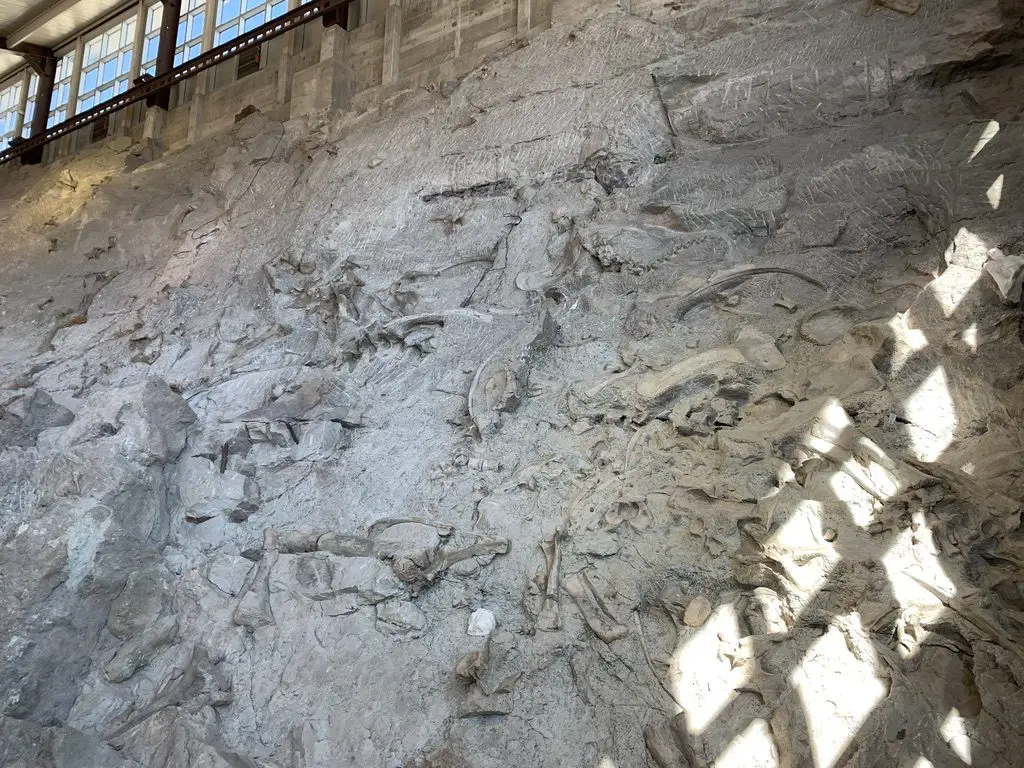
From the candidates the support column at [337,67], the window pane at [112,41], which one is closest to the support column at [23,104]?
the window pane at [112,41]

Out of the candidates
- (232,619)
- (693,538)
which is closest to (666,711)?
(693,538)

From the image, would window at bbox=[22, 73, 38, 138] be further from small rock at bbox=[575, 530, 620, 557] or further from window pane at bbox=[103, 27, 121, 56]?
small rock at bbox=[575, 530, 620, 557]

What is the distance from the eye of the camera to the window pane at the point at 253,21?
1174 centimetres

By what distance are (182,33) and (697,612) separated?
41.8 ft

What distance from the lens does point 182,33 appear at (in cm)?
1271

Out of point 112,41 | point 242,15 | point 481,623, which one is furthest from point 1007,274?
point 112,41

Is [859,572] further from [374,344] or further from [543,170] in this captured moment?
[543,170]

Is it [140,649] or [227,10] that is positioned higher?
[227,10]

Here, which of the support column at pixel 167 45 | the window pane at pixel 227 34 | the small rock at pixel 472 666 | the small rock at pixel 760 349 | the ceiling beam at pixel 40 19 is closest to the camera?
the small rock at pixel 472 666

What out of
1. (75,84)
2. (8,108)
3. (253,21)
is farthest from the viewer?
(8,108)

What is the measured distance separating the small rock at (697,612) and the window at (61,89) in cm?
1459

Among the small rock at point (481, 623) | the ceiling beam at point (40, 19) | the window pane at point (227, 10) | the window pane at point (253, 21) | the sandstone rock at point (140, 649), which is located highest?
the ceiling beam at point (40, 19)

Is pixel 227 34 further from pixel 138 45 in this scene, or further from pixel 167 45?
pixel 138 45

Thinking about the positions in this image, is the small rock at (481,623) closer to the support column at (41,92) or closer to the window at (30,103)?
the support column at (41,92)
